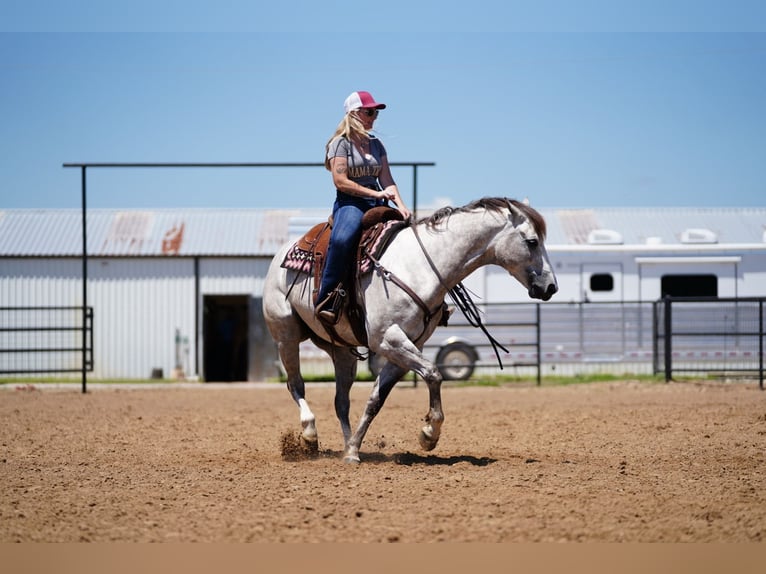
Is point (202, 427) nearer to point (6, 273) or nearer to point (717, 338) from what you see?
point (717, 338)

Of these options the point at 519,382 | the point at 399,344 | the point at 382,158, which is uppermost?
the point at 382,158

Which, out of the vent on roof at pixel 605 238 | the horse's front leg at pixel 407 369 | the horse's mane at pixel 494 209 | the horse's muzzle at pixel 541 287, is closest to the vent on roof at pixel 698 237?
the vent on roof at pixel 605 238

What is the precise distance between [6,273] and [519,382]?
1472 centimetres

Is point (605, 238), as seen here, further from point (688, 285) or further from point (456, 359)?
point (456, 359)

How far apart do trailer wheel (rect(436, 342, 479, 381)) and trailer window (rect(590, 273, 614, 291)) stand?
10.5 ft

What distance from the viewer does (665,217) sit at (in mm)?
22203

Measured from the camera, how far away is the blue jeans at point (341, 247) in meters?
6.40

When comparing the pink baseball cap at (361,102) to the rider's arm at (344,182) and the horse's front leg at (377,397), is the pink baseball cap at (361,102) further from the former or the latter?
the horse's front leg at (377,397)

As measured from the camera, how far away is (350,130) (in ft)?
21.6

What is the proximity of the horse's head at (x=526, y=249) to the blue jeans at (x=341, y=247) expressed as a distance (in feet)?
3.51

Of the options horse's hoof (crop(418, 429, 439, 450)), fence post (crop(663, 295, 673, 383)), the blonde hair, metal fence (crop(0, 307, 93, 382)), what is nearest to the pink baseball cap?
the blonde hair

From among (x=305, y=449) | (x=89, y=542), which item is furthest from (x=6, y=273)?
(x=89, y=542)

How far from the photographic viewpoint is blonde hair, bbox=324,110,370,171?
6.57 meters

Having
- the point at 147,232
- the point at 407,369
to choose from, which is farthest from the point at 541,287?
the point at 147,232
